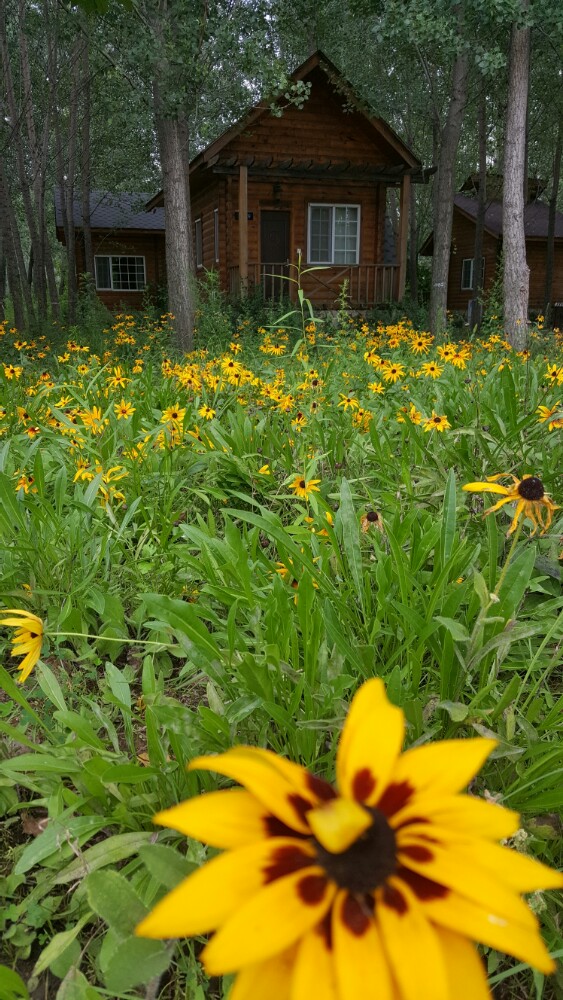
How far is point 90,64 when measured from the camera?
16594 millimetres

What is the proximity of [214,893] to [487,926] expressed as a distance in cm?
15

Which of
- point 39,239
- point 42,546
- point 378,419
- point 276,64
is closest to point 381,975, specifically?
point 42,546

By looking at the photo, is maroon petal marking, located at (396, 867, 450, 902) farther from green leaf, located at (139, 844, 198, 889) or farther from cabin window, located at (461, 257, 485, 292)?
cabin window, located at (461, 257, 485, 292)

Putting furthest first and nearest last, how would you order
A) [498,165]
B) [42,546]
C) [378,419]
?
[498,165] → [378,419] → [42,546]

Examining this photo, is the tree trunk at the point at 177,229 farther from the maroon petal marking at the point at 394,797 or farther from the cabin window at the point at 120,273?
the cabin window at the point at 120,273

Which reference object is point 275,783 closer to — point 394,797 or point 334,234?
point 394,797

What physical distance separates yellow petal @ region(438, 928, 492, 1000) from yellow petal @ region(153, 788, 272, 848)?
0.13 meters

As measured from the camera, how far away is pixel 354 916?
403mm

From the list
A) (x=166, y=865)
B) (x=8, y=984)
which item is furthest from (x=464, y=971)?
(x=8, y=984)

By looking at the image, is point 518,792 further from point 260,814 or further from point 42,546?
point 42,546

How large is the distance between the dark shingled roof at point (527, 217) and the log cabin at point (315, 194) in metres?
8.35

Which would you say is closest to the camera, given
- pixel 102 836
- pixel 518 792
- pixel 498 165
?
pixel 518 792

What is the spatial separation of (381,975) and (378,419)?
117 inches

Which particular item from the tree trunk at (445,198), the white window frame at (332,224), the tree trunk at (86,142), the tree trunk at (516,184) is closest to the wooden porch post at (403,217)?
the white window frame at (332,224)
